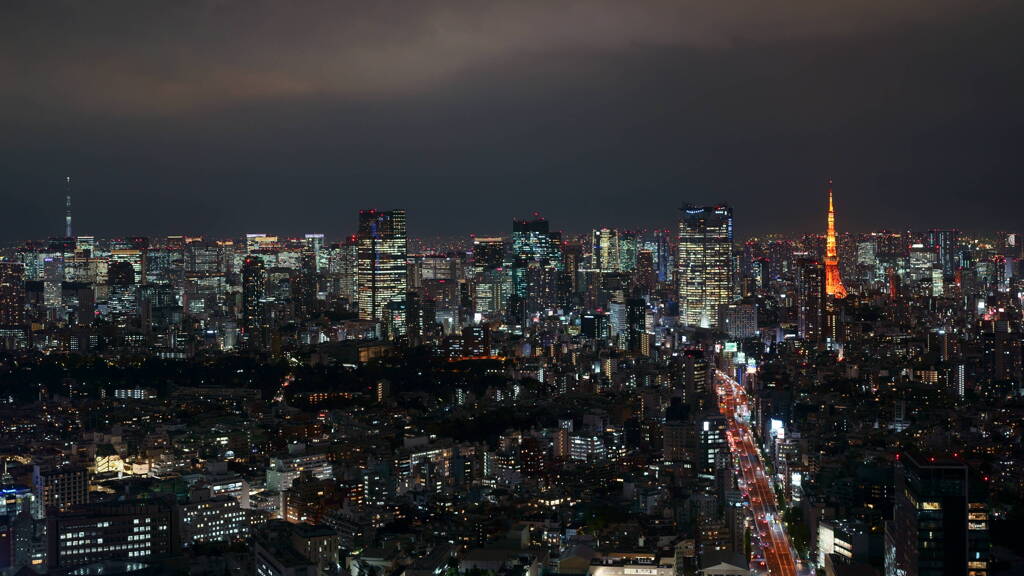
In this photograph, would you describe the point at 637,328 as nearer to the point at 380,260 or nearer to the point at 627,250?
the point at 380,260

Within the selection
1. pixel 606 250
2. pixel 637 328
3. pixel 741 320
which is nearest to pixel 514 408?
pixel 637 328

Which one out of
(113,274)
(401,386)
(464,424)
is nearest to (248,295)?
(113,274)

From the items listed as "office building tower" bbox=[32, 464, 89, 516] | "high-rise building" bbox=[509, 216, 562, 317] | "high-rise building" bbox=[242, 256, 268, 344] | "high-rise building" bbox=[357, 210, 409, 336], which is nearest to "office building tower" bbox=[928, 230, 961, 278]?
"high-rise building" bbox=[509, 216, 562, 317]

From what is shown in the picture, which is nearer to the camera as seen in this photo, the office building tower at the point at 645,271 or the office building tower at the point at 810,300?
the office building tower at the point at 810,300

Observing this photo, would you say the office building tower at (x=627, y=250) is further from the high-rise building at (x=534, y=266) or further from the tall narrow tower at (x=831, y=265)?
the tall narrow tower at (x=831, y=265)

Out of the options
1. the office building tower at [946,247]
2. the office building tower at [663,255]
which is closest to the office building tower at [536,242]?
the office building tower at [663,255]

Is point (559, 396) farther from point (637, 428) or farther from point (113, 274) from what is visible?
point (113, 274)

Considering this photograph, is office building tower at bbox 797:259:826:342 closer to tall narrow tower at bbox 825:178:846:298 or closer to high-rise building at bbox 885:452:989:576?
tall narrow tower at bbox 825:178:846:298
